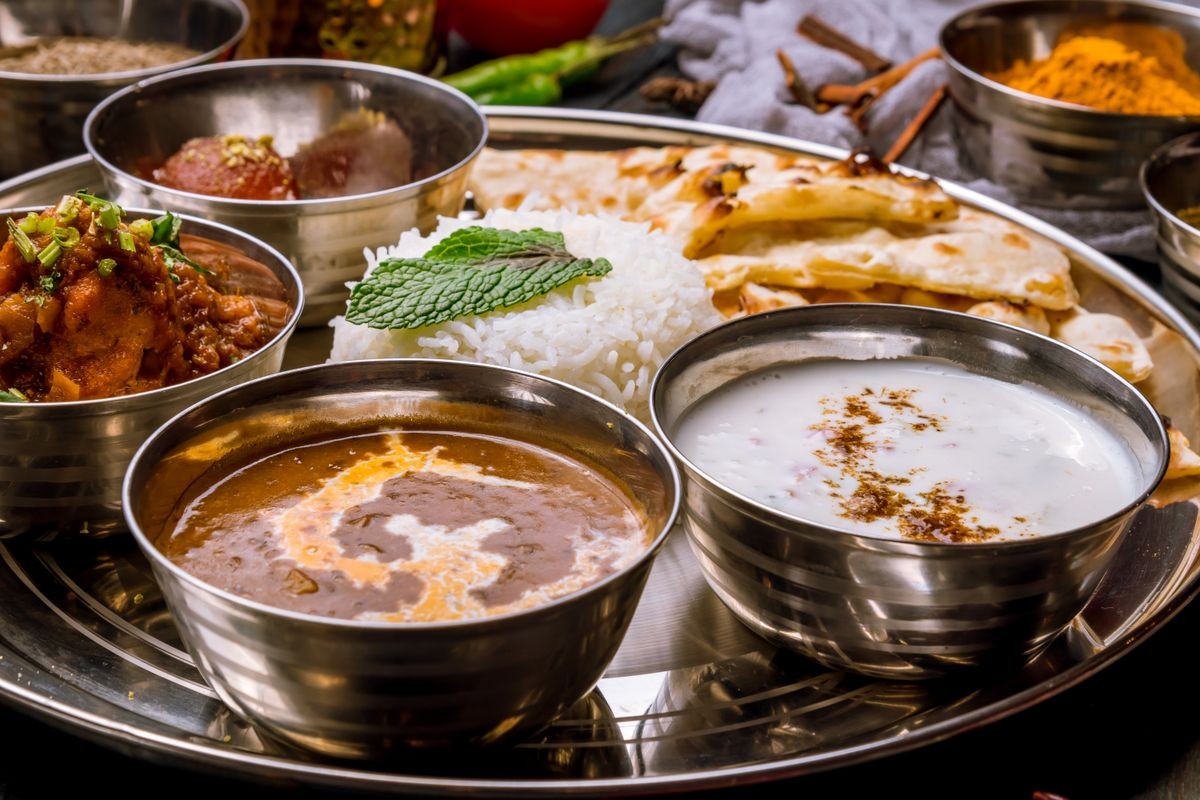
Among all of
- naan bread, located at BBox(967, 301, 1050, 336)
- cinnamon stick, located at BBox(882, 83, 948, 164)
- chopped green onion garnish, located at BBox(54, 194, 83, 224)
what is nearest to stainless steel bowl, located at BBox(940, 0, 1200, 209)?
cinnamon stick, located at BBox(882, 83, 948, 164)

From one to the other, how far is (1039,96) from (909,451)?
230cm

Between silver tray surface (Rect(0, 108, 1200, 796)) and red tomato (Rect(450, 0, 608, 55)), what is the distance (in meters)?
3.35

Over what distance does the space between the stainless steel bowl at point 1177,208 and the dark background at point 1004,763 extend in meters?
1.48

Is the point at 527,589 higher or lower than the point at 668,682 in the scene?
higher

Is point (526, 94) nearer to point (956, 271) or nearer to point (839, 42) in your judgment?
point (839, 42)

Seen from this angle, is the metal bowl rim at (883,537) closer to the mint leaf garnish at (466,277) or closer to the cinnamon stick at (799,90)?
the mint leaf garnish at (466,277)

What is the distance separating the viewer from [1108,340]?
3025 millimetres

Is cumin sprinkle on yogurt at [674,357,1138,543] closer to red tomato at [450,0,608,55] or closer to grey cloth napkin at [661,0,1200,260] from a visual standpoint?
grey cloth napkin at [661,0,1200,260]

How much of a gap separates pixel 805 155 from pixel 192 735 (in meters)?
2.67

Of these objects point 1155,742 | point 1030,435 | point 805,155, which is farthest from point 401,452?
point 805,155

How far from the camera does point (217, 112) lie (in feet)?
11.9

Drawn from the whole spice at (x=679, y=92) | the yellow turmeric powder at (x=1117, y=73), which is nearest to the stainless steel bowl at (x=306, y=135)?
the whole spice at (x=679, y=92)

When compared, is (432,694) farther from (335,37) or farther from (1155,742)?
(335,37)

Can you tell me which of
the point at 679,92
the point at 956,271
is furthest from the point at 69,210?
the point at 679,92
